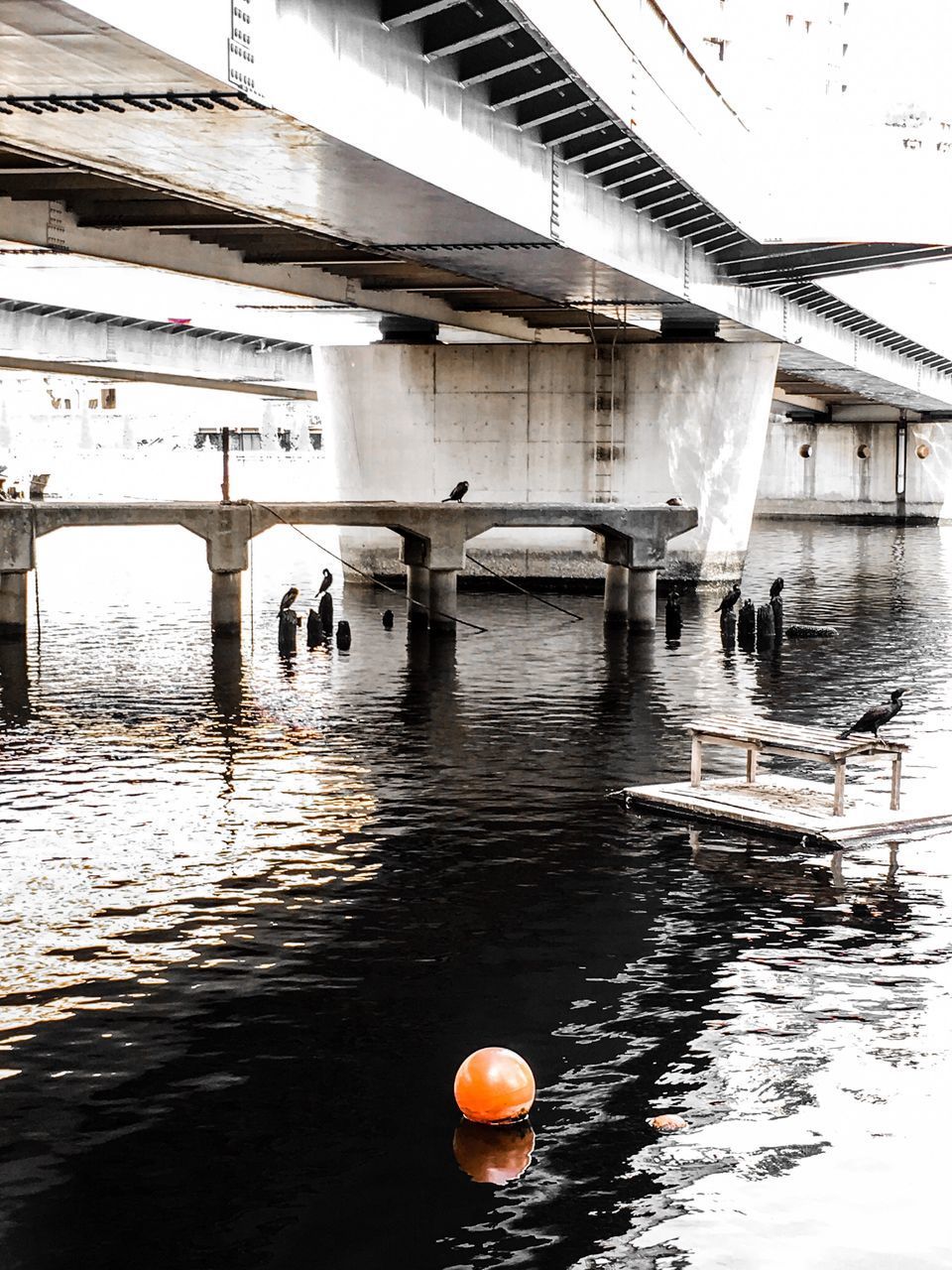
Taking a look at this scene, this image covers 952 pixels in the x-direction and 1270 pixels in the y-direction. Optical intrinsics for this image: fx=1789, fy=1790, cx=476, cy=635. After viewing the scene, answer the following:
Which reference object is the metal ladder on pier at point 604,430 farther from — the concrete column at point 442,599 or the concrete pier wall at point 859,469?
the concrete pier wall at point 859,469

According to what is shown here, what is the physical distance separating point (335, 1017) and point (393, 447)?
44.7 metres

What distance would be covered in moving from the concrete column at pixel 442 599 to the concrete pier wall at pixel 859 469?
81186 mm

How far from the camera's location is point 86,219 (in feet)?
109

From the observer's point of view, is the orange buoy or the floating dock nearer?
the orange buoy

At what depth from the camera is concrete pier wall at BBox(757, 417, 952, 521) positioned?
391 feet

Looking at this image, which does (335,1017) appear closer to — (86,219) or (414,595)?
(86,219)

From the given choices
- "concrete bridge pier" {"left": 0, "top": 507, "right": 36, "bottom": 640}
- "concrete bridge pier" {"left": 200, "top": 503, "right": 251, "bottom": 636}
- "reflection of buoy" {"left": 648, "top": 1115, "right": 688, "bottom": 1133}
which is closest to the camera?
"reflection of buoy" {"left": 648, "top": 1115, "right": 688, "bottom": 1133}

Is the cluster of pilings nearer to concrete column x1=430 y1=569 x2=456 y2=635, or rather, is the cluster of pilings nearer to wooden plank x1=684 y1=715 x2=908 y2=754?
concrete column x1=430 y1=569 x2=456 y2=635

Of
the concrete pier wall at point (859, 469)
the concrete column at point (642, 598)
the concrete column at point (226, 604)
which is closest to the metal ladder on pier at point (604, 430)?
the concrete column at point (642, 598)

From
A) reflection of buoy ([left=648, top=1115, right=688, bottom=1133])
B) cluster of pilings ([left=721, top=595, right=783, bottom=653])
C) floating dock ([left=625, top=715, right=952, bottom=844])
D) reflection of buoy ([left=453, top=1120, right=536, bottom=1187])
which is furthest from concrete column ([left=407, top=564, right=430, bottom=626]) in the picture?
reflection of buoy ([left=453, top=1120, right=536, bottom=1187])

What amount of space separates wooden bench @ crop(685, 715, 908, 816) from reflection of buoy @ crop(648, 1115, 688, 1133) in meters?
8.77

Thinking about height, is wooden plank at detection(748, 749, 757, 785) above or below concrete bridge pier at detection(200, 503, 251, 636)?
below

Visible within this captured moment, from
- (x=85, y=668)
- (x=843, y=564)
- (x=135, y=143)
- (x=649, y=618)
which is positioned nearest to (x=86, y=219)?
(x=85, y=668)

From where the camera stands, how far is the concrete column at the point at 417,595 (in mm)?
44125
